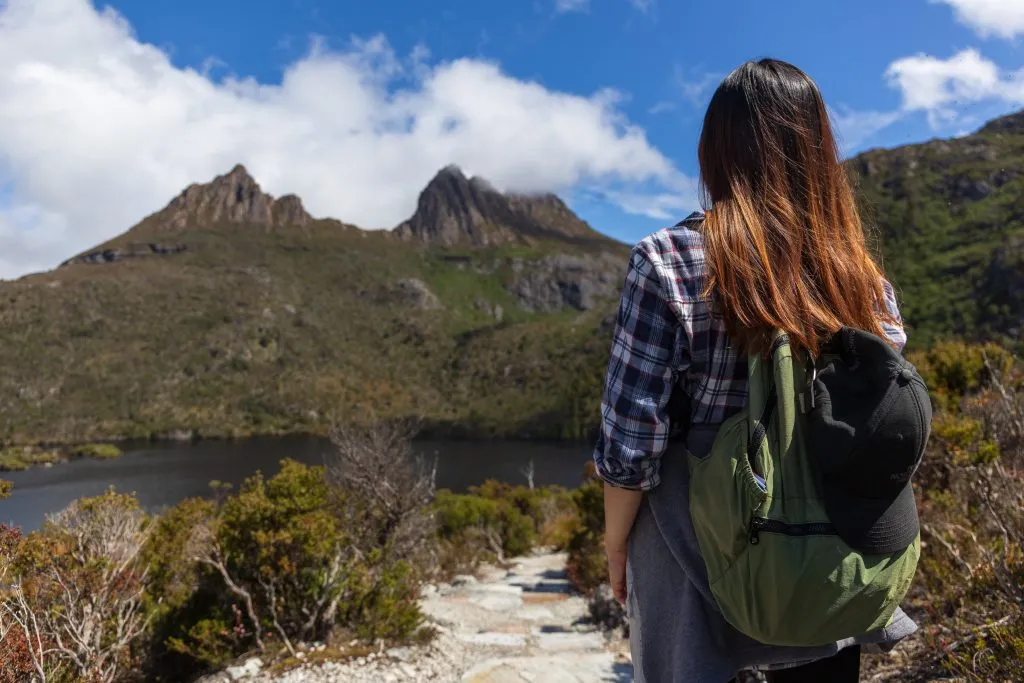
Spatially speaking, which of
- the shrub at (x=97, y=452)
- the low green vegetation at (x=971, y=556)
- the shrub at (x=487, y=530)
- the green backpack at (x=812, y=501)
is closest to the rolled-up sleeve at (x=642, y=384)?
the green backpack at (x=812, y=501)

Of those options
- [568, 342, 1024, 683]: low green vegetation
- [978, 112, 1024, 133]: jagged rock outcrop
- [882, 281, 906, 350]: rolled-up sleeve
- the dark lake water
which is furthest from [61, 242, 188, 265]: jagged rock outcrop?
[882, 281, 906, 350]: rolled-up sleeve

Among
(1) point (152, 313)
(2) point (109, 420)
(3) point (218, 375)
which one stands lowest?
(2) point (109, 420)

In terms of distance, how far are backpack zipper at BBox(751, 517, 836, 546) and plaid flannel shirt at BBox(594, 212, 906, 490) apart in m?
0.20

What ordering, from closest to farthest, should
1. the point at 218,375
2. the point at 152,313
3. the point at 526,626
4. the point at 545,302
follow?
the point at 526,626 < the point at 218,375 < the point at 152,313 < the point at 545,302

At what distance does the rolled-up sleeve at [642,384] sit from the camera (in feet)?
3.55

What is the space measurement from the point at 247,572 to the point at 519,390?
118245 mm

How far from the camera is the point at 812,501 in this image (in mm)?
939

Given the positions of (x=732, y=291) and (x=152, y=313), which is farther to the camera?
(x=152, y=313)

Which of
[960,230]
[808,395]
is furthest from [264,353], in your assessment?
[808,395]

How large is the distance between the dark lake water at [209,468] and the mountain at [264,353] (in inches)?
380

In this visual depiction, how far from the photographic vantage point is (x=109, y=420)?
99.4 metres

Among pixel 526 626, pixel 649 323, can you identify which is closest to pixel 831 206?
pixel 649 323

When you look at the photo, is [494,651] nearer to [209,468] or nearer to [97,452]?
[209,468]

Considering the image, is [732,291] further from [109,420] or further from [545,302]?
[545,302]
